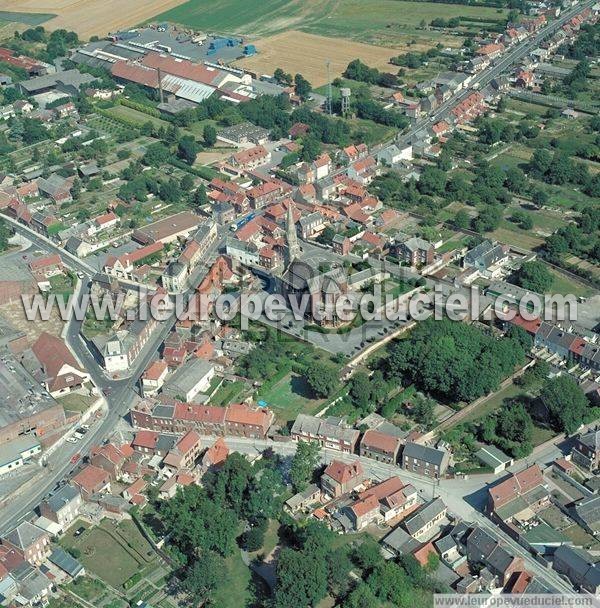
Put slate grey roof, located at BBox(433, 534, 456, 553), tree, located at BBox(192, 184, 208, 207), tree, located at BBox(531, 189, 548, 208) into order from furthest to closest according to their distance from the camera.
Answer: tree, located at BBox(192, 184, 208, 207) → tree, located at BBox(531, 189, 548, 208) → slate grey roof, located at BBox(433, 534, 456, 553)

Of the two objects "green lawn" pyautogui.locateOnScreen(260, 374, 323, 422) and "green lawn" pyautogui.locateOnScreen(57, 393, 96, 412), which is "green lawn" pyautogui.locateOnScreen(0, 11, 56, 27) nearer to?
"green lawn" pyautogui.locateOnScreen(57, 393, 96, 412)

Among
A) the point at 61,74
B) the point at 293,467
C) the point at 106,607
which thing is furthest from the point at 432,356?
the point at 61,74

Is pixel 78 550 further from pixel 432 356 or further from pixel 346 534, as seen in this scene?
pixel 432 356

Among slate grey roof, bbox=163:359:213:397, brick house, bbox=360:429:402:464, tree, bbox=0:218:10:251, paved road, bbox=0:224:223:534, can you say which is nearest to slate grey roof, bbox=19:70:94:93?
tree, bbox=0:218:10:251

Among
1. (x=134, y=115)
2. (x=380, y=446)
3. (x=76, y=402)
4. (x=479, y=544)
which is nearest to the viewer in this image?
(x=479, y=544)

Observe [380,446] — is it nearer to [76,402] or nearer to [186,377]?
[186,377]

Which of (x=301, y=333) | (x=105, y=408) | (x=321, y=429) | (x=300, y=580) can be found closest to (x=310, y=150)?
(x=301, y=333)
